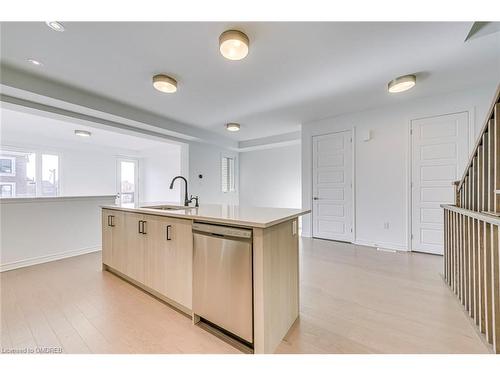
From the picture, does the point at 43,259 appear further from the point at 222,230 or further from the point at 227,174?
the point at 227,174

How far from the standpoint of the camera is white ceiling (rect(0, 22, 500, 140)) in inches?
72.3

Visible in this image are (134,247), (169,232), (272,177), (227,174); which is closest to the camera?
(169,232)

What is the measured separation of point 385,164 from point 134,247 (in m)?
4.12

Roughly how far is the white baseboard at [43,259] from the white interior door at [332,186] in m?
4.34

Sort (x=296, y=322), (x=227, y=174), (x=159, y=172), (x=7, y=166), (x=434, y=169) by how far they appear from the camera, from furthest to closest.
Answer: (x=159, y=172) → (x=227, y=174) → (x=7, y=166) → (x=434, y=169) → (x=296, y=322)

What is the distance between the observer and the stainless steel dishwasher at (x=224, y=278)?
135 cm

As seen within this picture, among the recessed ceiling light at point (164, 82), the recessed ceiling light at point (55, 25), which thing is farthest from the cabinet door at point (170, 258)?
the recessed ceiling light at point (55, 25)

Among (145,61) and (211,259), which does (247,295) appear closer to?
(211,259)

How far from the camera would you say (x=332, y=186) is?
14.0 feet

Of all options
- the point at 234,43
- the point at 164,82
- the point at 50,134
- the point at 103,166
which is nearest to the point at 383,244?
the point at 234,43
